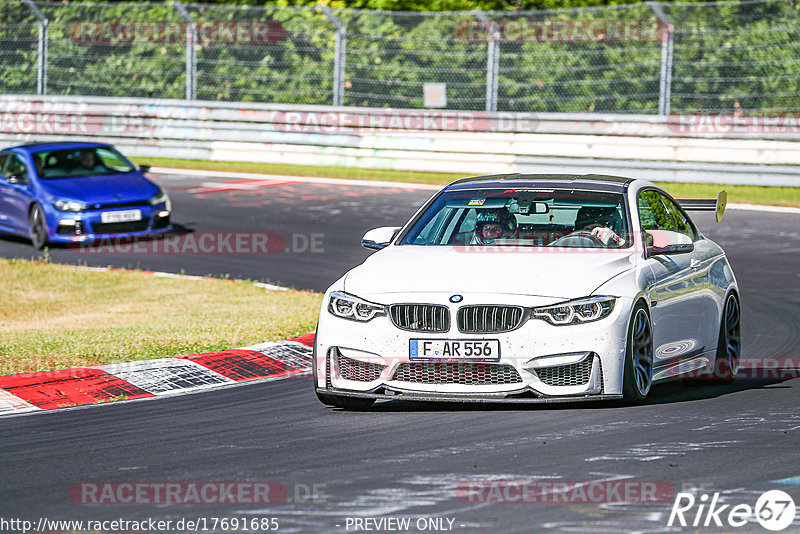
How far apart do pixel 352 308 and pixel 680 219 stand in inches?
118

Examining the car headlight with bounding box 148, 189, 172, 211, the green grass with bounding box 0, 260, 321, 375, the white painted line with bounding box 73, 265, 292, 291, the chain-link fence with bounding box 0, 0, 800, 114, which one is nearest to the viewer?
the green grass with bounding box 0, 260, 321, 375

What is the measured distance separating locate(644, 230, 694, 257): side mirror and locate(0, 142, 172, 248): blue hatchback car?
1096 centimetres

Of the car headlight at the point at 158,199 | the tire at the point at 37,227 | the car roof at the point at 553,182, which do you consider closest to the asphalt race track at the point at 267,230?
the tire at the point at 37,227

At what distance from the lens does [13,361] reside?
404 inches

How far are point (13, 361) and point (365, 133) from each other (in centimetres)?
1562

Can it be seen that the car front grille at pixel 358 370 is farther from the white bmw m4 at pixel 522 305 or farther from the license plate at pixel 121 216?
the license plate at pixel 121 216

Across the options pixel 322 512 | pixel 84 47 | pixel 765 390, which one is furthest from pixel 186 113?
pixel 322 512

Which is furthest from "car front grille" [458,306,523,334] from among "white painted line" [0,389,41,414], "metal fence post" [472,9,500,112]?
"metal fence post" [472,9,500,112]

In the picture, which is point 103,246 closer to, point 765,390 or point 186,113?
point 186,113

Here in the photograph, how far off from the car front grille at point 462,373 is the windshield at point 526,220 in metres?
1.30

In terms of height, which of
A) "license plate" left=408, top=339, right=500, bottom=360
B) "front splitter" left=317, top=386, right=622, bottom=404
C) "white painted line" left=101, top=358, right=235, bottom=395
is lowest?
"white painted line" left=101, top=358, right=235, bottom=395

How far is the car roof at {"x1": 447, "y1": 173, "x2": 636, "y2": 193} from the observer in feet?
31.1

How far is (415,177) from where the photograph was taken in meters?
24.9

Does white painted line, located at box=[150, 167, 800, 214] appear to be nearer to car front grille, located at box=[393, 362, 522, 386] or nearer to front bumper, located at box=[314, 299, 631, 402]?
front bumper, located at box=[314, 299, 631, 402]
